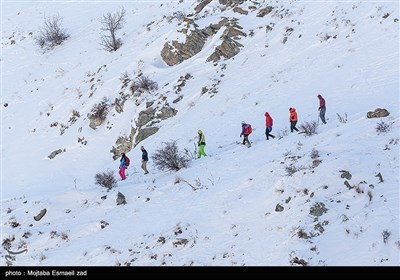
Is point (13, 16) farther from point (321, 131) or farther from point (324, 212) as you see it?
point (324, 212)

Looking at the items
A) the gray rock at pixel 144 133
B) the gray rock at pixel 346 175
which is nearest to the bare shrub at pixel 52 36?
the gray rock at pixel 144 133

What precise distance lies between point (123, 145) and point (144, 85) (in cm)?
433

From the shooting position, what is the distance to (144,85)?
2738 centimetres

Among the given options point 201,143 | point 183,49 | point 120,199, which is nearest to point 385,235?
point 120,199

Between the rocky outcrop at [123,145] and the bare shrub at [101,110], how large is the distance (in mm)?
3148

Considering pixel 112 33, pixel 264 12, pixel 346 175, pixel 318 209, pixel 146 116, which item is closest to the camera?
pixel 318 209

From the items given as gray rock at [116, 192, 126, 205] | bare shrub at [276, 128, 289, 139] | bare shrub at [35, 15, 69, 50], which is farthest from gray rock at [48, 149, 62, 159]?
bare shrub at [35, 15, 69, 50]

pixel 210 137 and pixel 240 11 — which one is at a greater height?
pixel 240 11

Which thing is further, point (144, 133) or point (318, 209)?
point (144, 133)

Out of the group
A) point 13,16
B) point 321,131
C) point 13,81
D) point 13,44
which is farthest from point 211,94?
point 13,16

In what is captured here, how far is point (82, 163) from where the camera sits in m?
25.2

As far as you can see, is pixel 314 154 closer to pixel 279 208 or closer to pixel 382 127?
pixel 382 127

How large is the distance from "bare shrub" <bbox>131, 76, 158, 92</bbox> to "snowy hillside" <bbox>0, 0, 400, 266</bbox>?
0.43 meters

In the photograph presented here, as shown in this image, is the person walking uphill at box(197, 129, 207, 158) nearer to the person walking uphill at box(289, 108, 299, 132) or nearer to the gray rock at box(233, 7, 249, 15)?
the person walking uphill at box(289, 108, 299, 132)
